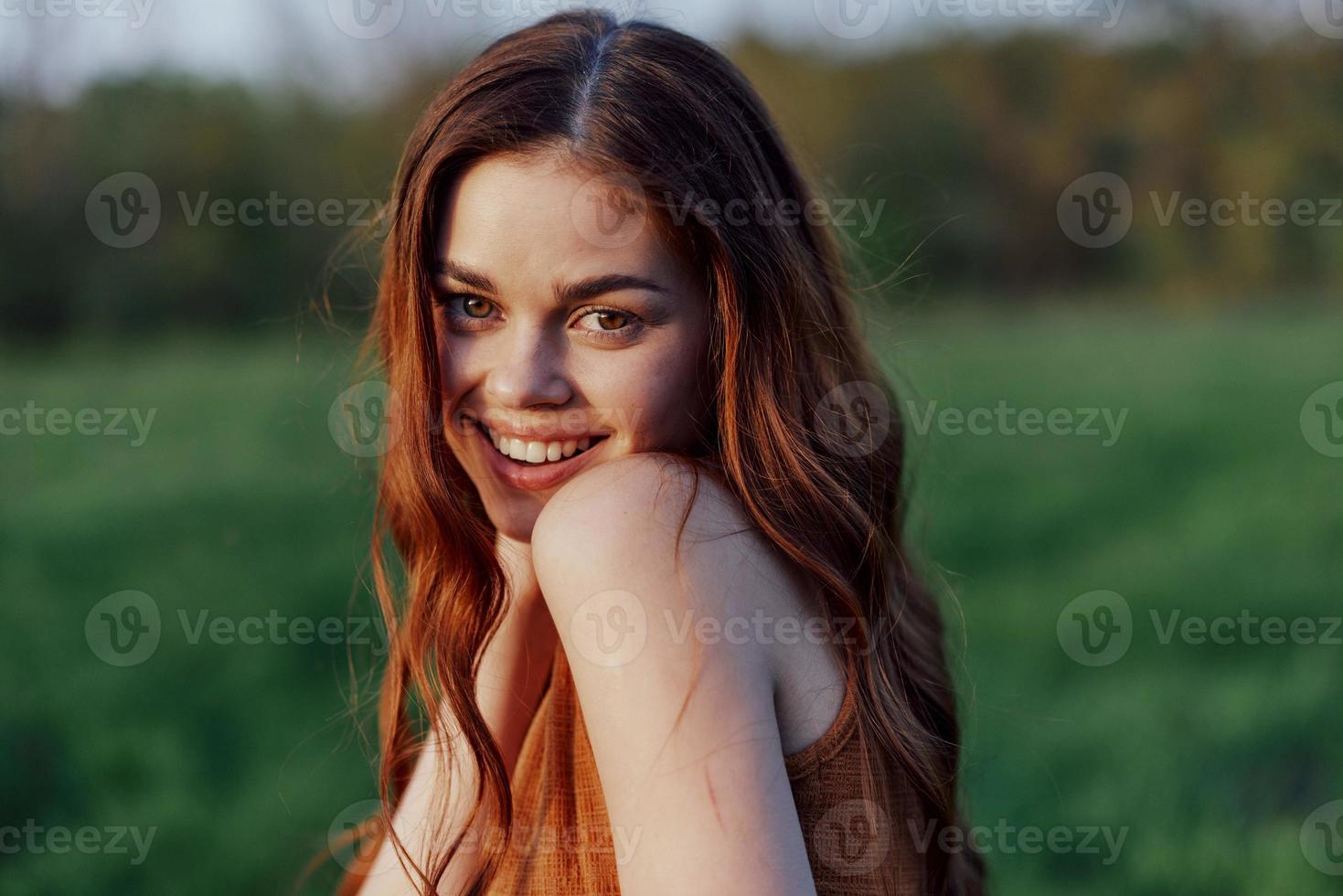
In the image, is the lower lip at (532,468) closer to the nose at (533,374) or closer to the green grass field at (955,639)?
the nose at (533,374)

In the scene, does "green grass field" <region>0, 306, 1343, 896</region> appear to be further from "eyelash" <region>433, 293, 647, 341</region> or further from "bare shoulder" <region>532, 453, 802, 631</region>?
"bare shoulder" <region>532, 453, 802, 631</region>

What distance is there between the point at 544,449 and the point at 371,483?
1032 mm

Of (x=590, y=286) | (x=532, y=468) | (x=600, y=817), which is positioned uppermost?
(x=590, y=286)

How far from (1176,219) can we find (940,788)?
19371mm

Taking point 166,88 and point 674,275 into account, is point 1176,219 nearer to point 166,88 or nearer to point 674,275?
point 166,88

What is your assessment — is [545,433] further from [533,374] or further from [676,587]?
[676,587]

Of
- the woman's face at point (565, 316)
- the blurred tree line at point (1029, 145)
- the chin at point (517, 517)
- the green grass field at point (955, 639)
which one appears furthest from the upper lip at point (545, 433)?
the blurred tree line at point (1029, 145)

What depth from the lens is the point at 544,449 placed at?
166 centimetres

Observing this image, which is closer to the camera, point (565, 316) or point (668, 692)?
point (668, 692)

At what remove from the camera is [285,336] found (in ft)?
41.5

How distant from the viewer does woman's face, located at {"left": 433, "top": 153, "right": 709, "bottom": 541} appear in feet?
5.15

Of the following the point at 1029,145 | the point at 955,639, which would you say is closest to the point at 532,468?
the point at 955,639

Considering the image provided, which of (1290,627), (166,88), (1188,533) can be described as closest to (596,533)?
(1290,627)

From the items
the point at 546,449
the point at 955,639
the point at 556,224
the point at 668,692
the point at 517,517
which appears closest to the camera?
the point at 668,692
